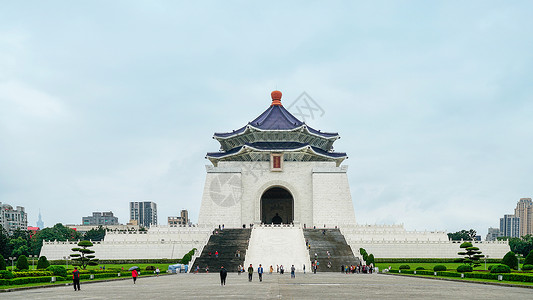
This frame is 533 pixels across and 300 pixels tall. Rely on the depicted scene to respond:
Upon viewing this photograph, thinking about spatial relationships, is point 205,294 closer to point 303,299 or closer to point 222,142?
point 303,299

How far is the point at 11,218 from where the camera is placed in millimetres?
103625

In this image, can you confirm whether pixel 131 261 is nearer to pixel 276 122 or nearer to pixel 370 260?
pixel 370 260

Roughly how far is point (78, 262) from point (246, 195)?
16864 millimetres

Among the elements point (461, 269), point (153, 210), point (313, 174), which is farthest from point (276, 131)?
point (153, 210)

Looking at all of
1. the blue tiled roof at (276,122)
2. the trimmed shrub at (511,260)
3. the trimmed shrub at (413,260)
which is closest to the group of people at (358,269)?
→ the trimmed shrub at (413,260)

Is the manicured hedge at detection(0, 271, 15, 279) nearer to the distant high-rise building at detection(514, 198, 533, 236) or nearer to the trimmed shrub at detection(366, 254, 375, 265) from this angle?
the trimmed shrub at detection(366, 254, 375, 265)

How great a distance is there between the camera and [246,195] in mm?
51250

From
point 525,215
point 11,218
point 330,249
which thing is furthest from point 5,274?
point 525,215

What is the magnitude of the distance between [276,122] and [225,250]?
62.5 ft

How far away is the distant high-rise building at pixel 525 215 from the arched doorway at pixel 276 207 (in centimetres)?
5406

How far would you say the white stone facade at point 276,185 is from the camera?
4984cm

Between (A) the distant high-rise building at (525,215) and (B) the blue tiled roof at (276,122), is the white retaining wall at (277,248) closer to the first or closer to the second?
(B) the blue tiled roof at (276,122)

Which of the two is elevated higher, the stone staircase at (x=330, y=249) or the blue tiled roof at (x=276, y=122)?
the blue tiled roof at (x=276, y=122)

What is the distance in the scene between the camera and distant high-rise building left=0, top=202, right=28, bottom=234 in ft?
324
